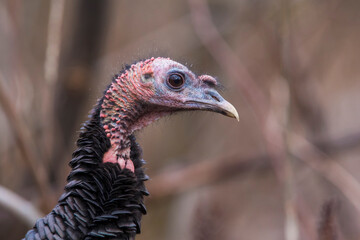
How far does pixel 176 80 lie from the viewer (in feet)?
9.30

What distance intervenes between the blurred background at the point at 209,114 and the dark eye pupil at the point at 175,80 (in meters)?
0.28

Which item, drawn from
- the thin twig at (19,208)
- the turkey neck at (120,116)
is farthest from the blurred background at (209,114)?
the turkey neck at (120,116)

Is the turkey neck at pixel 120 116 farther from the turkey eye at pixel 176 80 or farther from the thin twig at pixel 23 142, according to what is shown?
the thin twig at pixel 23 142

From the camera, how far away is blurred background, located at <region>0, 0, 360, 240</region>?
4223mm

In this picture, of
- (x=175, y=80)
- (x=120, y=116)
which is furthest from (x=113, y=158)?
(x=175, y=80)

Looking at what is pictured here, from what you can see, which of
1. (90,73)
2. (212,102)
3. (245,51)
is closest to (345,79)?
(245,51)

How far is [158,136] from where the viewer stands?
9.28 metres

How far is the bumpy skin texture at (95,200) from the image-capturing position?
2.53 m

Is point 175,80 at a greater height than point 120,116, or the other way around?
point 175,80

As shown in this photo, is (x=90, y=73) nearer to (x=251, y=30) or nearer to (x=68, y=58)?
(x=68, y=58)

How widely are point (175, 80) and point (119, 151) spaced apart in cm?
45

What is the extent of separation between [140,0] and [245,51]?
173 cm

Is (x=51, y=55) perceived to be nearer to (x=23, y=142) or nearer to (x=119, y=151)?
(x=23, y=142)

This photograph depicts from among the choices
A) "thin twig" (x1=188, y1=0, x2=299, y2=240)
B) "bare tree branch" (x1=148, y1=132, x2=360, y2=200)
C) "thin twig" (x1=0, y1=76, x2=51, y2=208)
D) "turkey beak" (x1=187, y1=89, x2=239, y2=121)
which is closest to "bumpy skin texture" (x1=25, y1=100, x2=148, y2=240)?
"turkey beak" (x1=187, y1=89, x2=239, y2=121)
